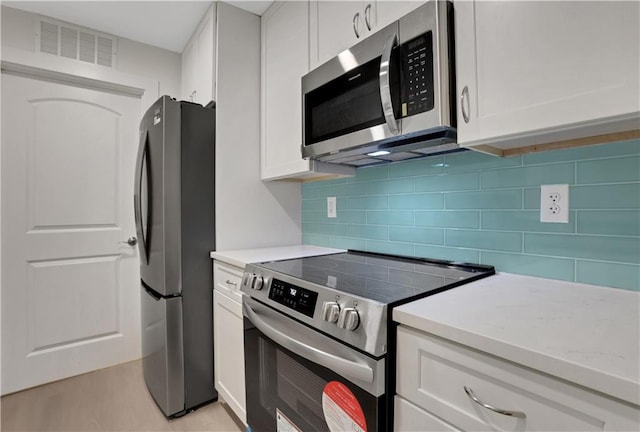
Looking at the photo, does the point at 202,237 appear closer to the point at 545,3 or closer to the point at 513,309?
the point at 513,309

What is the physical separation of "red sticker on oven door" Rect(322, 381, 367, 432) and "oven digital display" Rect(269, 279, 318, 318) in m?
0.22

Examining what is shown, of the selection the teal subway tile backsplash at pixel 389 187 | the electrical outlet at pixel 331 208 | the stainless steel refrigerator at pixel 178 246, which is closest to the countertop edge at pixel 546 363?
the teal subway tile backsplash at pixel 389 187

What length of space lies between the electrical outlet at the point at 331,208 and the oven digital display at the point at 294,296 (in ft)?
2.66

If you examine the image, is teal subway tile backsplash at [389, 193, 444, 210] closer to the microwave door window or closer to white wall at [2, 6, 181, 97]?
the microwave door window

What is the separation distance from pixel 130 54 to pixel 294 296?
2336mm

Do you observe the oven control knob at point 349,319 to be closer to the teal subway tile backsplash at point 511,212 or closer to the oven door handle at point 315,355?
the oven door handle at point 315,355

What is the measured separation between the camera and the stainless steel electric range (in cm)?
81

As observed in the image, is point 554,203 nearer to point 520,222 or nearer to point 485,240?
point 520,222

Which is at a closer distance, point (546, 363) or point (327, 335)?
point (546, 363)

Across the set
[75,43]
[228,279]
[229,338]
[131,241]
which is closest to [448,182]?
[228,279]

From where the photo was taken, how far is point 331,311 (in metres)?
0.91

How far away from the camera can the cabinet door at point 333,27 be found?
1312mm

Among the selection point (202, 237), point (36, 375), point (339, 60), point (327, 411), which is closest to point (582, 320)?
point (327, 411)

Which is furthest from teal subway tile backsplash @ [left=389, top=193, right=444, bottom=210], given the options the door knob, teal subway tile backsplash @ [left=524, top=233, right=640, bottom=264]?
the door knob
